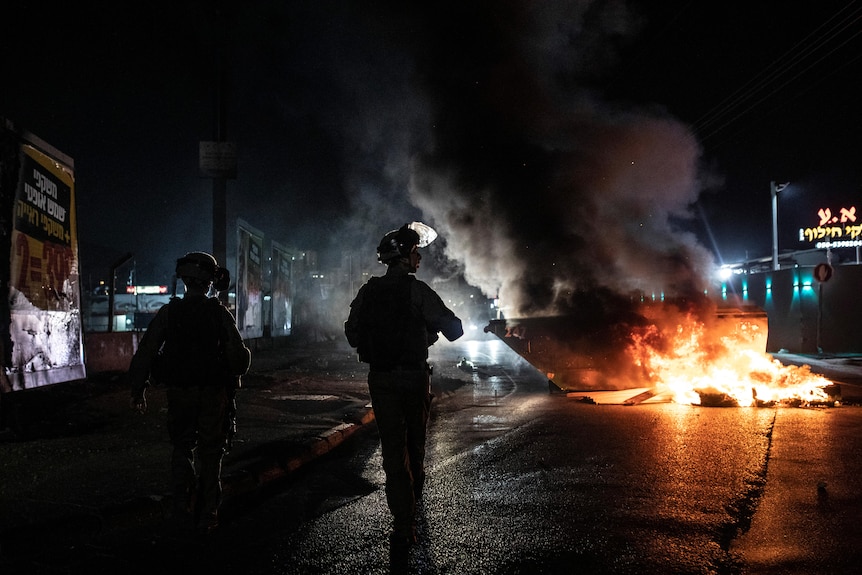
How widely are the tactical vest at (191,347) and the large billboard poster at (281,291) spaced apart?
2002 centimetres

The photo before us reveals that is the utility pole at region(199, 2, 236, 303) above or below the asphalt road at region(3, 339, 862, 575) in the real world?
above

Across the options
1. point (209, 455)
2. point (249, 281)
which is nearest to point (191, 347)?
point (209, 455)

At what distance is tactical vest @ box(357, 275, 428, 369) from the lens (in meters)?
3.85

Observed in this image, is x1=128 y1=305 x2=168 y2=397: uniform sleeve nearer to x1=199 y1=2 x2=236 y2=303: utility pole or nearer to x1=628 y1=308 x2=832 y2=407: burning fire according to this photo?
x1=199 y1=2 x2=236 y2=303: utility pole

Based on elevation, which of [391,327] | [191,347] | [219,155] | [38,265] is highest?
[219,155]

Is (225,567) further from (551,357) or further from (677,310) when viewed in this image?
(677,310)

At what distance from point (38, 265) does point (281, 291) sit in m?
17.9

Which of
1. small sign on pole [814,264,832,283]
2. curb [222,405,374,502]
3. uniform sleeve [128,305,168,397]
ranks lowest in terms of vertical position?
curb [222,405,374,502]

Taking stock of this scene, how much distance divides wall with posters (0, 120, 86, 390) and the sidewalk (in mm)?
653

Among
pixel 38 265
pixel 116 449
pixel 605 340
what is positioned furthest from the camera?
pixel 605 340

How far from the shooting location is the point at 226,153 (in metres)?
11.0

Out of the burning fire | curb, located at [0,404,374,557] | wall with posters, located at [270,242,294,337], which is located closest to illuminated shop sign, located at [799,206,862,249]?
the burning fire

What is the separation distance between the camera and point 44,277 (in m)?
7.81

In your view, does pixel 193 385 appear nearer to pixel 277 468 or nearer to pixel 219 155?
pixel 277 468
